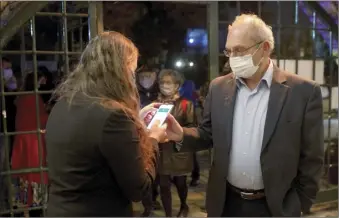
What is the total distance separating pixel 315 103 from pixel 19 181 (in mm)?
2549

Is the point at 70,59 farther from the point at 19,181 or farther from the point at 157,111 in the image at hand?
the point at 157,111

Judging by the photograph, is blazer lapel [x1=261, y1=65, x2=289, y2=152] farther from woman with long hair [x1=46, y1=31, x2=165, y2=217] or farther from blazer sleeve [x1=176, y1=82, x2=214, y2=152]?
woman with long hair [x1=46, y1=31, x2=165, y2=217]

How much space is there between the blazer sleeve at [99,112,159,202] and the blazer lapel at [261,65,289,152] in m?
0.59

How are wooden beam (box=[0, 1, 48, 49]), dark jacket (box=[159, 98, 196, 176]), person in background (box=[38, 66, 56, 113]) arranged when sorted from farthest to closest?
dark jacket (box=[159, 98, 196, 176]), person in background (box=[38, 66, 56, 113]), wooden beam (box=[0, 1, 48, 49])

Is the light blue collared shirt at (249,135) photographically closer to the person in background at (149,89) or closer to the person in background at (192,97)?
the person in background at (149,89)

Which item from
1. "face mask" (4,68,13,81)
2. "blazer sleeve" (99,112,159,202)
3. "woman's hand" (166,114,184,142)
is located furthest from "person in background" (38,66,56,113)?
"blazer sleeve" (99,112,159,202)

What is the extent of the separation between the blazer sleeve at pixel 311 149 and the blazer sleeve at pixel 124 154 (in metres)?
0.75

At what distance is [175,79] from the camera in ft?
11.9

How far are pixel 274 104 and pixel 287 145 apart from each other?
187 mm

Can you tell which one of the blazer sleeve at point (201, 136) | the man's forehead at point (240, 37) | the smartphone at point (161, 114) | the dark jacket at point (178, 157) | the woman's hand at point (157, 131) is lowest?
the dark jacket at point (178, 157)

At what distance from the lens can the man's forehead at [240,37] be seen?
1736 millimetres

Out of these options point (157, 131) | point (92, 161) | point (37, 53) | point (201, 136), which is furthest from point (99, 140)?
point (37, 53)

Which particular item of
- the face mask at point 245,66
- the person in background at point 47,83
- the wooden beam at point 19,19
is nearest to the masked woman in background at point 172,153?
the person in background at point 47,83

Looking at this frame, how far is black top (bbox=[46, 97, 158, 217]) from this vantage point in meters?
1.33
